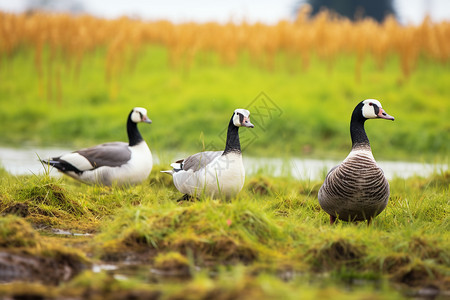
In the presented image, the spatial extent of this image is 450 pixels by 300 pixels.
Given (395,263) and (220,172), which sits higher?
(220,172)

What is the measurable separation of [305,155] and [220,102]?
3.05m

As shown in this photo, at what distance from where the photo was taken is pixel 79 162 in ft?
25.2

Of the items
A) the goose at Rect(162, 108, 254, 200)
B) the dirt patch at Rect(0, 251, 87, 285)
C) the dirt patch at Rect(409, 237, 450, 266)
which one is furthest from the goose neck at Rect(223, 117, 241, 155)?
the dirt patch at Rect(0, 251, 87, 285)

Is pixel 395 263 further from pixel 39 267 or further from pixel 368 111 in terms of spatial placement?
pixel 39 267

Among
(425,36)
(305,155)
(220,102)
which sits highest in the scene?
(425,36)

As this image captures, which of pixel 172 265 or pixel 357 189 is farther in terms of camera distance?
pixel 357 189

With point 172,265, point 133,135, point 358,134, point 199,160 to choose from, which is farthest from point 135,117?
point 172,265

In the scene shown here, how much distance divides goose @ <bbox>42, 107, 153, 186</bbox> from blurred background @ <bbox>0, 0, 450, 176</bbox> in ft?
13.6

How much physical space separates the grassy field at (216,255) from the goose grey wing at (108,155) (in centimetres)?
175

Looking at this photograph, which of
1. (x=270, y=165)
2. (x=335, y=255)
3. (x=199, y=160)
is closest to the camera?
(x=335, y=255)

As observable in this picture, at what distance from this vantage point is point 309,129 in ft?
46.4

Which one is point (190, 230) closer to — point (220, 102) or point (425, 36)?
point (220, 102)

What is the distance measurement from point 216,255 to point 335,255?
0.92m

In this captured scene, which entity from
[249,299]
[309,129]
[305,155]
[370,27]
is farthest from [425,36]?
[249,299]
